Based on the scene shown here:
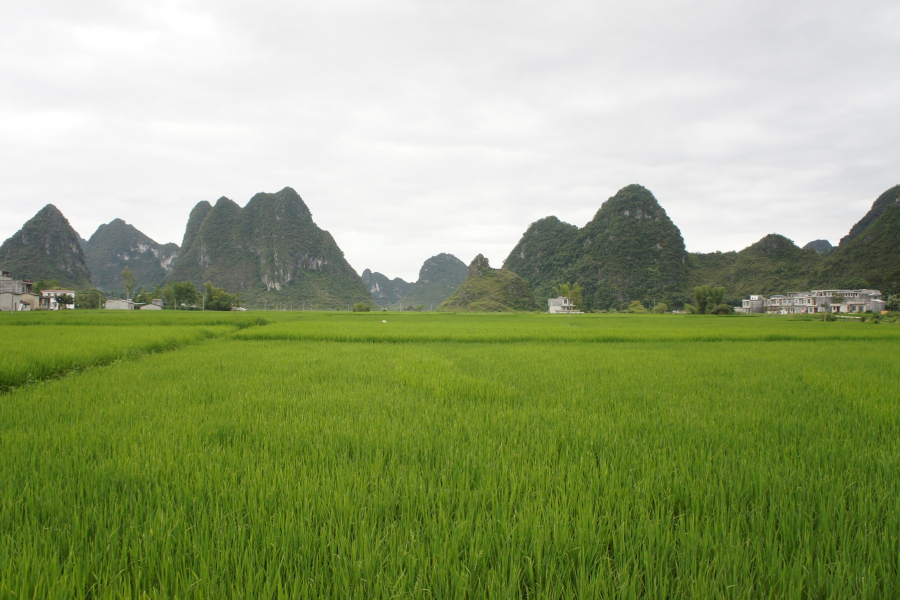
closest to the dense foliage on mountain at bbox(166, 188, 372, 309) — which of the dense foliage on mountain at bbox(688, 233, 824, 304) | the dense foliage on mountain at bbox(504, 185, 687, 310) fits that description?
the dense foliage on mountain at bbox(504, 185, 687, 310)

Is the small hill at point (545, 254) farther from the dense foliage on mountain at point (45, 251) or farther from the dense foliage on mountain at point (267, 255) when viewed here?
the dense foliage on mountain at point (45, 251)

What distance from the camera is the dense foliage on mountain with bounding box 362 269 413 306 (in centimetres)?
18550

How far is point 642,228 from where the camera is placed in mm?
83750

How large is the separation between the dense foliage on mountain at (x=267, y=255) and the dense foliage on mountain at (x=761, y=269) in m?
83.6

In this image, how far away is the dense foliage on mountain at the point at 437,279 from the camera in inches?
6225

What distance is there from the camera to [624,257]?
81.7 meters

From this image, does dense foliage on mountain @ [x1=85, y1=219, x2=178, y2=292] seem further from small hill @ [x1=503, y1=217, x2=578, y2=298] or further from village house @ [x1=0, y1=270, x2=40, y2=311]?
small hill @ [x1=503, y1=217, x2=578, y2=298]

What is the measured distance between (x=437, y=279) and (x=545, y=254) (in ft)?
228

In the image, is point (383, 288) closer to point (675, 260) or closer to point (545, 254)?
point (545, 254)

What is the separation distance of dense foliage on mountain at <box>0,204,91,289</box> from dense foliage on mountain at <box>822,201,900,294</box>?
136613mm

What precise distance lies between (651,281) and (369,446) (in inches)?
3341

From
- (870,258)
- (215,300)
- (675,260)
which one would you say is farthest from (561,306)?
(215,300)

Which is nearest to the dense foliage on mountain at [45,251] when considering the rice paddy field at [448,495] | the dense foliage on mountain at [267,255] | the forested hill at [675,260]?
the dense foliage on mountain at [267,255]

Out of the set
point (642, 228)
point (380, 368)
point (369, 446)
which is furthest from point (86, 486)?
point (642, 228)
